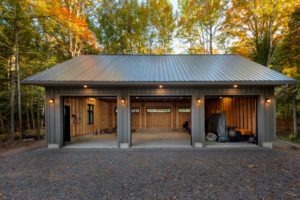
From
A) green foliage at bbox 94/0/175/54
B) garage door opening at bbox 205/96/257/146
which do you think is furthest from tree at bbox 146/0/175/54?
garage door opening at bbox 205/96/257/146

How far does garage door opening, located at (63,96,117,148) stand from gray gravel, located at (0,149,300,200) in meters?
2.76

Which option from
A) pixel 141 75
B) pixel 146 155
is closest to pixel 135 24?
pixel 141 75

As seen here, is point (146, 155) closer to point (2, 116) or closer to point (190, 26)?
point (2, 116)

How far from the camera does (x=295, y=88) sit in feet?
34.3

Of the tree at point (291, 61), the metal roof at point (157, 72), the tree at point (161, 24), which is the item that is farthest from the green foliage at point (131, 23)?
the tree at point (291, 61)

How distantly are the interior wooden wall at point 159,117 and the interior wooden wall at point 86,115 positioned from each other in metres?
1.91

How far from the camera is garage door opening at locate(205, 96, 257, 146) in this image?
9634 mm

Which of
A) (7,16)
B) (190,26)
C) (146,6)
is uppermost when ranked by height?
(146,6)

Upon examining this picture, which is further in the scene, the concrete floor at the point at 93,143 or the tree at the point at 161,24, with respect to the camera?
the tree at the point at 161,24

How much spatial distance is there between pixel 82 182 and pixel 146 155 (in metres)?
2.99

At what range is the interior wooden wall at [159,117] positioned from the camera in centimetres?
1666

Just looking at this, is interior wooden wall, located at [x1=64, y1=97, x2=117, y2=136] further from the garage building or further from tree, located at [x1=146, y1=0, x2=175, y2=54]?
tree, located at [x1=146, y1=0, x2=175, y2=54]

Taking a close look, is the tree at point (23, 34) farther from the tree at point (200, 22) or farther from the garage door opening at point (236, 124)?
the tree at point (200, 22)

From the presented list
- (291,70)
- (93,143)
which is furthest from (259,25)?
(93,143)
